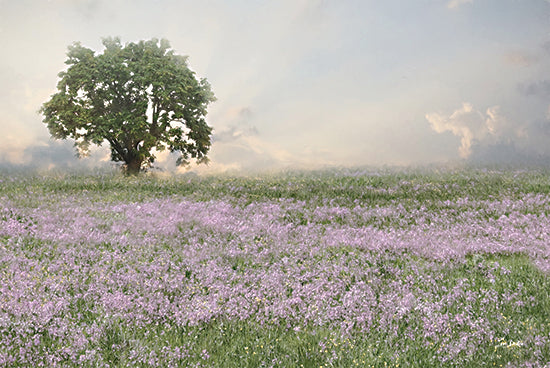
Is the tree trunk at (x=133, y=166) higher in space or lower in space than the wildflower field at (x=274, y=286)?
higher

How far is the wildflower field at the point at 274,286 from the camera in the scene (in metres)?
5.73

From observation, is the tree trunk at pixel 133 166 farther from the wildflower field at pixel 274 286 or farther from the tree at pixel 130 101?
the wildflower field at pixel 274 286

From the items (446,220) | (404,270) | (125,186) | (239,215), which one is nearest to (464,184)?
(446,220)

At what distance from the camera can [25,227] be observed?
42.4 feet

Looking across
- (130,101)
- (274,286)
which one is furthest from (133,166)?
(274,286)

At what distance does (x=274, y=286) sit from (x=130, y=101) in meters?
25.0

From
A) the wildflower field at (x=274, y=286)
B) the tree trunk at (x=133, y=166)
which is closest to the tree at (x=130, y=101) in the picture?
the tree trunk at (x=133, y=166)

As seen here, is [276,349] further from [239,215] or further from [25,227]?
[25,227]

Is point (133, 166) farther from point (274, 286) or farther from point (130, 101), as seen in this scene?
point (274, 286)

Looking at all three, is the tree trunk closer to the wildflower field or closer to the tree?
the tree

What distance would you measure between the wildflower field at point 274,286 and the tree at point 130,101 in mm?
14166

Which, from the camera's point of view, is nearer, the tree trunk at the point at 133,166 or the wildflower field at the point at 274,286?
the wildflower field at the point at 274,286

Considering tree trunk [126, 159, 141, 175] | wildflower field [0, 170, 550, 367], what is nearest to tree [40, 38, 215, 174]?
tree trunk [126, 159, 141, 175]

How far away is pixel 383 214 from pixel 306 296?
7701mm
